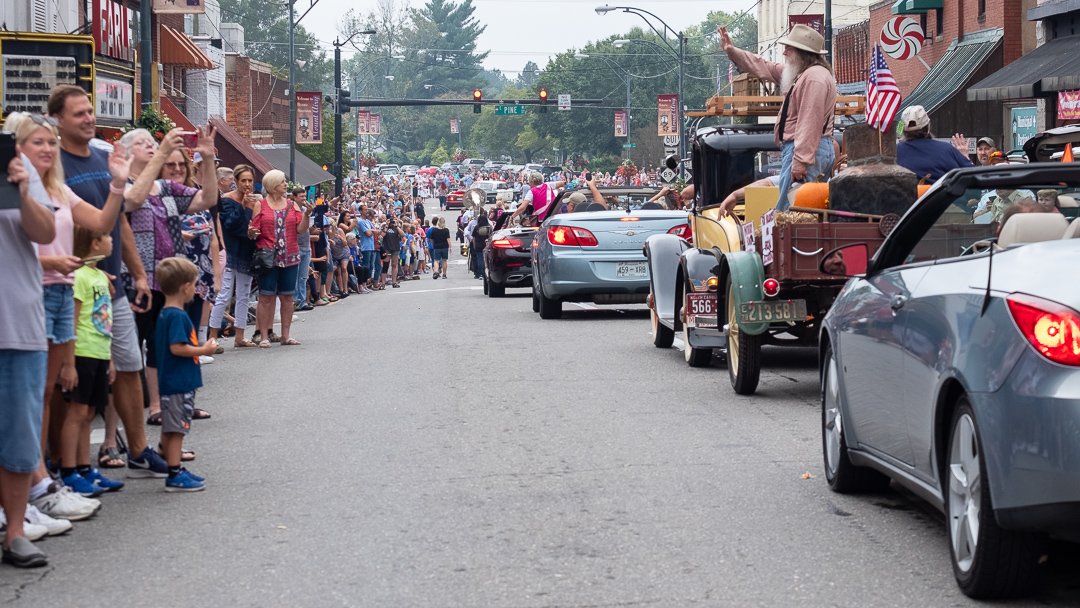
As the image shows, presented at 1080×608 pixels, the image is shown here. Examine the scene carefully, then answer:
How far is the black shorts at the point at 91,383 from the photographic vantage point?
7.96m

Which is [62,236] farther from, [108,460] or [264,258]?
[264,258]

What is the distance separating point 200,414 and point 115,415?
2.22 metres

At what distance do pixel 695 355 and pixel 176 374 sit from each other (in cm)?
631

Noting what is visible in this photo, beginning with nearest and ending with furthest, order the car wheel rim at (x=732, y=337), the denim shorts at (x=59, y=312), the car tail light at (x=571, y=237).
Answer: the denim shorts at (x=59, y=312), the car wheel rim at (x=732, y=337), the car tail light at (x=571, y=237)

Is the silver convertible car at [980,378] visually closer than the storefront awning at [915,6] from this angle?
Yes

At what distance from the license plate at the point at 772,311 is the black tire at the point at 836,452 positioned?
9.81 ft

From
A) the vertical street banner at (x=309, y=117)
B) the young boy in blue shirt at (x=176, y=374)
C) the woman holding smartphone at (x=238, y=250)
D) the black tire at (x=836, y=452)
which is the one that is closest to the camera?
the black tire at (x=836, y=452)

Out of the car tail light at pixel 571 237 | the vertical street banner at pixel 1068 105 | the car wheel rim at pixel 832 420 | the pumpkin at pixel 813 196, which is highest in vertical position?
the vertical street banner at pixel 1068 105

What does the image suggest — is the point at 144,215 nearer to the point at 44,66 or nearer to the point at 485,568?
the point at 485,568

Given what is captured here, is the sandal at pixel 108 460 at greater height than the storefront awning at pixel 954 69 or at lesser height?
lesser

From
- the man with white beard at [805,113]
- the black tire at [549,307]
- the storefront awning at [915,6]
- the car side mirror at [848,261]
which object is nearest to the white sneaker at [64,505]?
the car side mirror at [848,261]

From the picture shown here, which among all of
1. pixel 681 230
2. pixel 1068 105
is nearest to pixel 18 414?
pixel 681 230

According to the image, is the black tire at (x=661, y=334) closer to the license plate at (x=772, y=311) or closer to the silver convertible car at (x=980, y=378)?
the license plate at (x=772, y=311)

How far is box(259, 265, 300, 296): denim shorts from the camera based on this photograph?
54.3 ft
